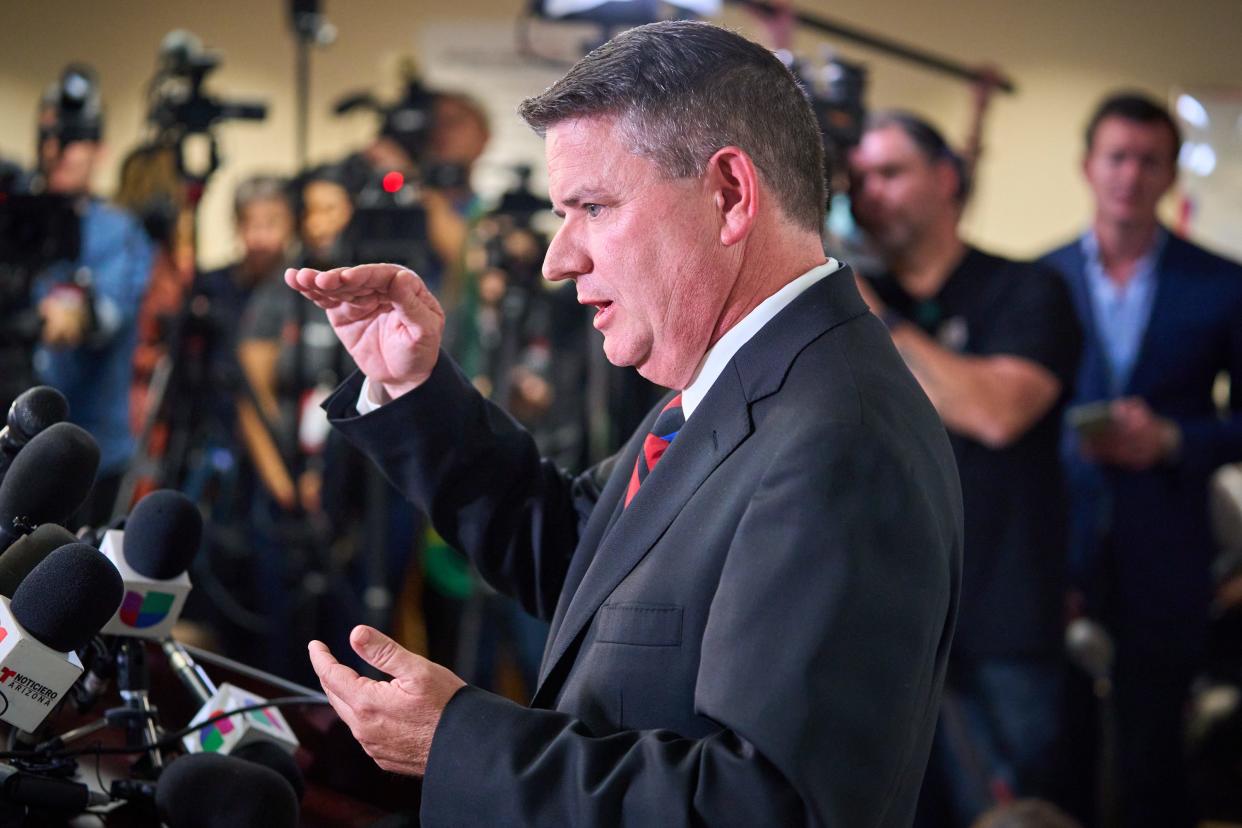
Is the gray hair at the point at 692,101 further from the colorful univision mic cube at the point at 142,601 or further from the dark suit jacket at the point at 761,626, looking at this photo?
the colorful univision mic cube at the point at 142,601

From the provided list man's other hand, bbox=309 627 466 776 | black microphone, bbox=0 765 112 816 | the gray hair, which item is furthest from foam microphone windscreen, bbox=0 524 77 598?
the gray hair

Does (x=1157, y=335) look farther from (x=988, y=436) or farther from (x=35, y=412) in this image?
(x=35, y=412)

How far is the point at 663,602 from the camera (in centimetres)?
95

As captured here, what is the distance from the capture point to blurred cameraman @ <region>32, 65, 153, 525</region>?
3232mm

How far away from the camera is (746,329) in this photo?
3.45 feet

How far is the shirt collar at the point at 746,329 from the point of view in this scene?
104cm

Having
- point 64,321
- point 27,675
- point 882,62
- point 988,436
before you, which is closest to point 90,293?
point 64,321

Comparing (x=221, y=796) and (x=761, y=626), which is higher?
(x=761, y=626)

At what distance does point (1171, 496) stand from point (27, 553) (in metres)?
2.29

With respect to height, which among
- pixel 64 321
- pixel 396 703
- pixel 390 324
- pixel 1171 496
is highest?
pixel 390 324

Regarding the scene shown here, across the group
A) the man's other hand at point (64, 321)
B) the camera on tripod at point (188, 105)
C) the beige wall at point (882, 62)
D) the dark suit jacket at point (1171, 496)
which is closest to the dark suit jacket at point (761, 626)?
the dark suit jacket at point (1171, 496)

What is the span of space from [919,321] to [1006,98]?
3.27 meters

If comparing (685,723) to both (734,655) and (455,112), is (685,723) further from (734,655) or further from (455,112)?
(455,112)

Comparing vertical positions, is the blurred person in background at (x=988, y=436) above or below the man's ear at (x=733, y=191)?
below
